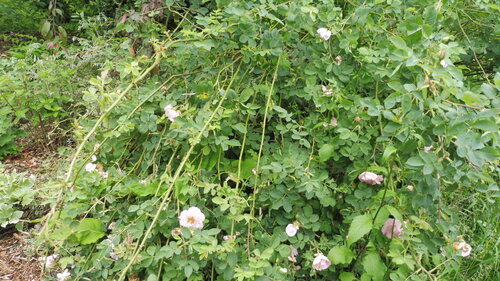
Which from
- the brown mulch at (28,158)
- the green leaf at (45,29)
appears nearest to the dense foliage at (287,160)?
the brown mulch at (28,158)

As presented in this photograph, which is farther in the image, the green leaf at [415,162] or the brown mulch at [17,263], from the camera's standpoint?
the brown mulch at [17,263]

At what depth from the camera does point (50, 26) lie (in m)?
4.47

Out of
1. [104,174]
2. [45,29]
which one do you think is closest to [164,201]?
[104,174]

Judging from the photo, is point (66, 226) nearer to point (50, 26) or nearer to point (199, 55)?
point (199, 55)

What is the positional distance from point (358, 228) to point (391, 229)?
0.14 metres

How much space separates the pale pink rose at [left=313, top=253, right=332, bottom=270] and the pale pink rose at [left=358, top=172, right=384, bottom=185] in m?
0.31

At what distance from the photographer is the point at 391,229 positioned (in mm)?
1541

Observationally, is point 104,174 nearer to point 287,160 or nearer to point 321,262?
point 287,160

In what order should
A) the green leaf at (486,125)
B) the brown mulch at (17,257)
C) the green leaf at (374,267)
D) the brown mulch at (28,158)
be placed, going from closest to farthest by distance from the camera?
1. the green leaf at (486,125)
2. the green leaf at (374,267)
3. the brown mulch at (17,257)
4. the brown mulch at (28,158)

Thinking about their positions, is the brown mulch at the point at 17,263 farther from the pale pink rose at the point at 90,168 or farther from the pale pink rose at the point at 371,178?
the pale pink rose at the point at 371,178

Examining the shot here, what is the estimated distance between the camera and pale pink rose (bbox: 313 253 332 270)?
157cm

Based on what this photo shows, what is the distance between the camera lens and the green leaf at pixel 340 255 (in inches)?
62.0

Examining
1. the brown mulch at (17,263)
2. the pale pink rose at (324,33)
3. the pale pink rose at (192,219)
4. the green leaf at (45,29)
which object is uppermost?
the pale pink rose at (324,33)

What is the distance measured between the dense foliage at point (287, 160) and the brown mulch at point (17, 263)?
0.47m
